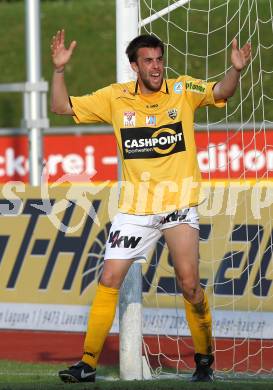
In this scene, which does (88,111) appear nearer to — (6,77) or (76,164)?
(76,164)

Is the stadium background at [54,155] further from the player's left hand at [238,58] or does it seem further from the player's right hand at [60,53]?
the player's right hand at [60,53]

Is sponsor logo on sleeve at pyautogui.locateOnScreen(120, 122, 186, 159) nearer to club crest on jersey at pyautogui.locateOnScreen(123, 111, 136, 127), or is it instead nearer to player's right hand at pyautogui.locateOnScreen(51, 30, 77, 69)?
club crest on jersey at pyautogui.locateOnScreen(123, 111, 136, 127)

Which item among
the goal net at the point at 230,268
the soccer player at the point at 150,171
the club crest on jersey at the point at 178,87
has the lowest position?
the goal net at the point at 230,268

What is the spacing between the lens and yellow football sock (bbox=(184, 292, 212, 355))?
7.36 m

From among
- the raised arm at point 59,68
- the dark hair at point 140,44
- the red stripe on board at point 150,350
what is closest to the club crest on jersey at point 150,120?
the dark hair at point 140,44

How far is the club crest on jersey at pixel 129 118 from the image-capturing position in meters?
7.18

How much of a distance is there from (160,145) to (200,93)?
0.42 metres

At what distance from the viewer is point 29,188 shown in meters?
11.3

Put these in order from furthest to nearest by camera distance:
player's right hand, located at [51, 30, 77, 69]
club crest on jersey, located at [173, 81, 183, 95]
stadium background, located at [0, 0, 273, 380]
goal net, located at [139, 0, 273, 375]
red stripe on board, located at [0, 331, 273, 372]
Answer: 1. stadium background, located at [0, 0, 273, 380]
2. goal net, located at [139, 0, 273, 375]
3. red stripe on board, located at [0, 331, 273, 372]
4. club crest on jersey, located at [173, 81, 183, 95]
5. player's right hand, located at [51, 30, 77, 69]

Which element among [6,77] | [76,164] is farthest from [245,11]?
[6,77]

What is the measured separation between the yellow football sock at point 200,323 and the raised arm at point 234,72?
1304 mm

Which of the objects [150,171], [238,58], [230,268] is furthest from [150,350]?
[238,58]

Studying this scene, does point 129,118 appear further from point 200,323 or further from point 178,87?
point 200,323

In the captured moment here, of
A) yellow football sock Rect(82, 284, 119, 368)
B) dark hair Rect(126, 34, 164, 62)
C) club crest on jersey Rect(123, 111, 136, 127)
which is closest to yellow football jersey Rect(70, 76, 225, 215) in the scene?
club crest on jersey Rect(123, 111, 136, 127)
